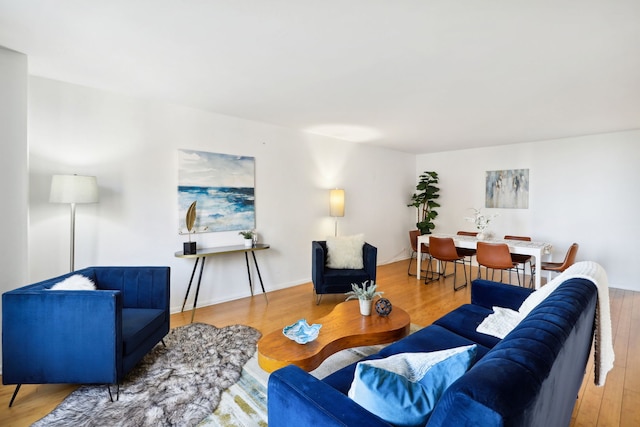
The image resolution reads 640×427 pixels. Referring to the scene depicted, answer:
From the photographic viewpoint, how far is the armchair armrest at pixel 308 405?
0.94 m

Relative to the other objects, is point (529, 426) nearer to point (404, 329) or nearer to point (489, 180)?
point (404, 329)

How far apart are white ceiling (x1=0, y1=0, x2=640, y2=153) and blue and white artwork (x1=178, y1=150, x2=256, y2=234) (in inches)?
25.4

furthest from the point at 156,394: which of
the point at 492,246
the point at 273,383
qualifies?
the point at 492,246

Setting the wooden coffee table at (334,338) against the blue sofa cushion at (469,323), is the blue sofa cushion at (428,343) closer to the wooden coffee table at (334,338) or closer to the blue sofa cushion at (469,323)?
the blue sofa cushion at (469,323)

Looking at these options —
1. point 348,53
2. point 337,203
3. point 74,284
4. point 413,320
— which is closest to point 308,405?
point 74,284

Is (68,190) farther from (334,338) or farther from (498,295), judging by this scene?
(498,295)

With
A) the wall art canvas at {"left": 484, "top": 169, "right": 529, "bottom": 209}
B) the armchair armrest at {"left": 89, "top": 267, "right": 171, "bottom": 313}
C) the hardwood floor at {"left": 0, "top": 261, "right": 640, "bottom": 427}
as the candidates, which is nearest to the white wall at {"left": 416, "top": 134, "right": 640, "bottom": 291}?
the wall art canvas at {"left": 484, "top": 169, "right": 529, "bottom": 209}

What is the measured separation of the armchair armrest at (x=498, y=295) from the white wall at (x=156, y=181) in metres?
2.77

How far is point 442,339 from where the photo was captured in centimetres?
189

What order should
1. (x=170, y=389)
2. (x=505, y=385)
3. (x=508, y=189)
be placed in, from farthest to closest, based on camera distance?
(x=508, y=189) < (x=170, y=389) < (x=505, y=385)

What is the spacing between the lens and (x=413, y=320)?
3.29 metres

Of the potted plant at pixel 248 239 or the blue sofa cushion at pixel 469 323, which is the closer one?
the blue sofa cushion at pixel 469 323

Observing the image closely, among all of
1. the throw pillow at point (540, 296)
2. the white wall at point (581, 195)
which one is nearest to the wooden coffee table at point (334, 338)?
the throw pillow at point (540, 296)

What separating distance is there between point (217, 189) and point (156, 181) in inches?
27.5
